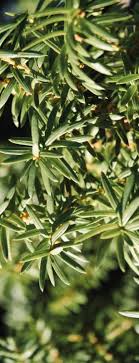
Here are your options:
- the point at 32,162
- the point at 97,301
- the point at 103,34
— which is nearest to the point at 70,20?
the point at 103,34

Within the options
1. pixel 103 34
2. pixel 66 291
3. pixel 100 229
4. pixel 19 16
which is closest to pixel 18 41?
pixel 19 16

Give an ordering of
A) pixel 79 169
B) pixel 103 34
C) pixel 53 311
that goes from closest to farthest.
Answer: pixel 103 34 → pixel 79 169 → pixel 53 311

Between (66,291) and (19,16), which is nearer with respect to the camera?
(19,16)

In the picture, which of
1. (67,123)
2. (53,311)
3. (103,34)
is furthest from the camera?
(53,311)

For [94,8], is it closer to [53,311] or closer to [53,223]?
[53,223]

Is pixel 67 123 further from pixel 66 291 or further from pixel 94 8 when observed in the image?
pixel 66 291

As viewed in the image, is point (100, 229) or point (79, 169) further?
point (79, 169)

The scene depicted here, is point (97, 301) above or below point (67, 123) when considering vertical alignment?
below

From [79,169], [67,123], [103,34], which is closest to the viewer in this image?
[103,34]

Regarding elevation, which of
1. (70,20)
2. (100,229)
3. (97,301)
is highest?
(70,20)
